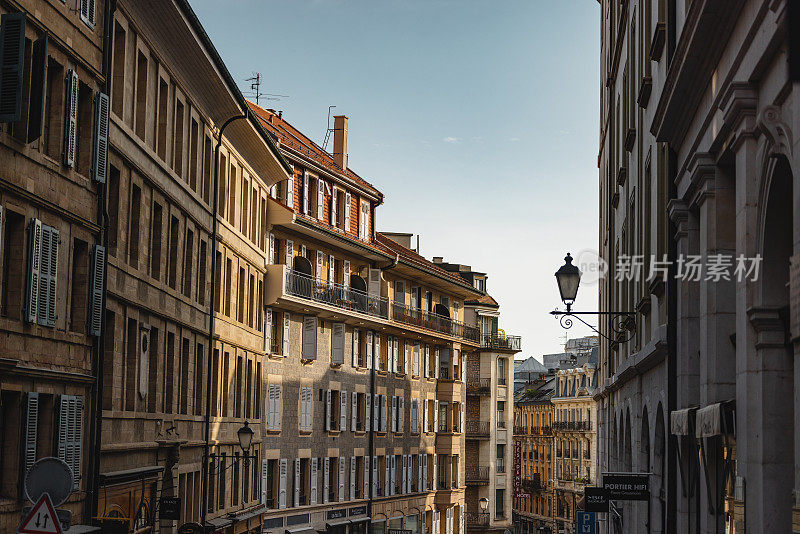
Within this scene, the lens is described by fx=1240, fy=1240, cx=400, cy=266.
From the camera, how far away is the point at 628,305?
90.2ft

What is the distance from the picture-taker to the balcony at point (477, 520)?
245 feet

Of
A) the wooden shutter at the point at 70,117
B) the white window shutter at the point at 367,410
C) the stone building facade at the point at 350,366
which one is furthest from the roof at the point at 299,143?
the wooden shutter at the point at 70,117

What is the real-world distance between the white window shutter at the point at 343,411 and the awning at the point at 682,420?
128 feet

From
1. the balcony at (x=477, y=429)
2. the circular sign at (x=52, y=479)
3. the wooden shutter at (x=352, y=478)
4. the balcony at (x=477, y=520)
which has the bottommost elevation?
the balcony at (x=477, y=520)

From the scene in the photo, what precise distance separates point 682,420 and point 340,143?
45440 millimetres

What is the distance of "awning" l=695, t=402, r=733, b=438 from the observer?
12461mm

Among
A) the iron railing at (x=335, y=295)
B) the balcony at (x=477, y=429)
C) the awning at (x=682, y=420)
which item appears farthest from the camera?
the balcony at (x=477, y=429)

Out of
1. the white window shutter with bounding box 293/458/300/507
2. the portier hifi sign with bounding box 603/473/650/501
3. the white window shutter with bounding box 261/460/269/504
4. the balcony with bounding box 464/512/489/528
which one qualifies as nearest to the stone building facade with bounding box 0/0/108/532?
the portier hifi sign with bounding box 603/473/650/501

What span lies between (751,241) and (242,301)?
31.8 metres

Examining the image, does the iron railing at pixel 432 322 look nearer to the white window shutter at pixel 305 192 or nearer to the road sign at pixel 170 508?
the white window shutter at pixel 305 192

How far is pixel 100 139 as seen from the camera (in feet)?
75.9

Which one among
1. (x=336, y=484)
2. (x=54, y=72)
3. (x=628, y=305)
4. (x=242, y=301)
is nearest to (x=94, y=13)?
(x=54, y=72)

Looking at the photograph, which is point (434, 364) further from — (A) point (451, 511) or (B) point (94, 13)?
(B) point (94, 13)

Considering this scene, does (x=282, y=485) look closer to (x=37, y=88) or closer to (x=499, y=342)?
(x=37, y=88)
